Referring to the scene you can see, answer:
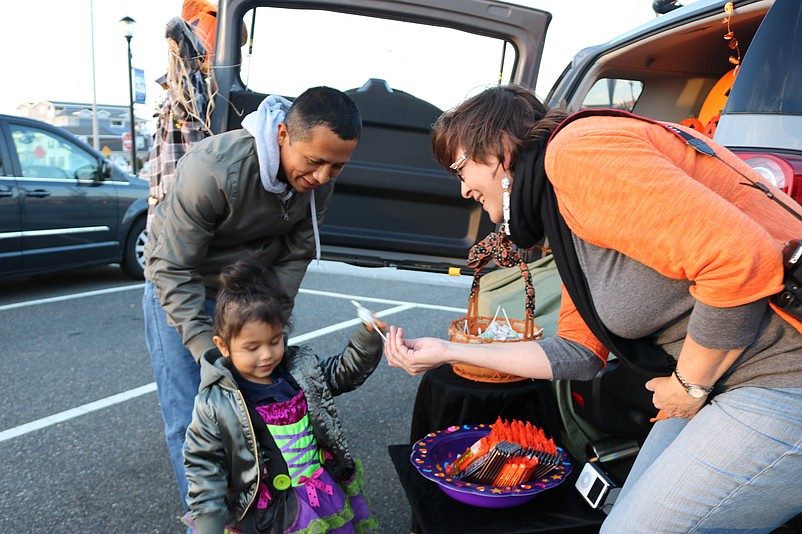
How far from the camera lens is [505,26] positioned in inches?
124

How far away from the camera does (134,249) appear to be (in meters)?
7.27

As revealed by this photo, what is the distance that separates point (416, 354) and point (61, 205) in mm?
5607

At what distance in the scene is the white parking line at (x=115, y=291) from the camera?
3.59 meters

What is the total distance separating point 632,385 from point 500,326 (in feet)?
2.80

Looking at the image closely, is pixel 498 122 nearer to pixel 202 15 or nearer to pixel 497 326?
pixel 497 326

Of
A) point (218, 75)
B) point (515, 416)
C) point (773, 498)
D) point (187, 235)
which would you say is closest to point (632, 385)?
point (515, 416)

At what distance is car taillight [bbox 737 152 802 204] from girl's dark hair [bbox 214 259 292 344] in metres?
1.46

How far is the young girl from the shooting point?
6.39ft

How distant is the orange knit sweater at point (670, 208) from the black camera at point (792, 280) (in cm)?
2

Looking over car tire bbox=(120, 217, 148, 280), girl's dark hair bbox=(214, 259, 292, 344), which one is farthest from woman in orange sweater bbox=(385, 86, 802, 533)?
car tire bbox=(120, 217, 148, 280)

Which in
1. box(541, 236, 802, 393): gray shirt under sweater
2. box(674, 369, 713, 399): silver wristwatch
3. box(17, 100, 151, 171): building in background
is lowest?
box(17, 100, 151, 171): building in background

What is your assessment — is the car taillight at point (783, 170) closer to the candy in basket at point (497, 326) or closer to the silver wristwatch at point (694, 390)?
the silver wristwatch at point (694, 390)

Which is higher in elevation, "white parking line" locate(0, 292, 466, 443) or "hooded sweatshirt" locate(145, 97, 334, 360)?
"hooded sweatshirt" locate(145, 97, 334, 360)

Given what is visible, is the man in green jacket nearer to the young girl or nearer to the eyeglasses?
the young girl
